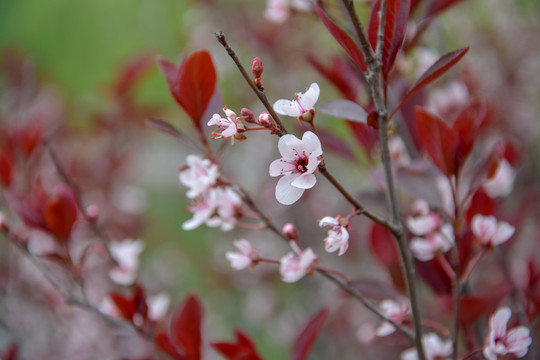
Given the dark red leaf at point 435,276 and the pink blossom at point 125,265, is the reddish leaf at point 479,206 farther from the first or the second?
the pink blossom at point 125,265

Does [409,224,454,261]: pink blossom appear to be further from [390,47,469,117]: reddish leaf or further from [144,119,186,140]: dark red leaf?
[144,119,186,140]: dark red leaf

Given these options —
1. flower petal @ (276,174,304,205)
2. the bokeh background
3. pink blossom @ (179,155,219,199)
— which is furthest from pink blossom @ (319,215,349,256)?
the bokeh background

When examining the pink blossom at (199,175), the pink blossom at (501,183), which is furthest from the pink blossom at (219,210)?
the pink blossom at (501,183)

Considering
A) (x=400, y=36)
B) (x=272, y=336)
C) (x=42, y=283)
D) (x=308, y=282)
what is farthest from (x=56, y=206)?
(x=272, y=336)

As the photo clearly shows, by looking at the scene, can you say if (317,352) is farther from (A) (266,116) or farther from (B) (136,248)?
(A) (266,116)

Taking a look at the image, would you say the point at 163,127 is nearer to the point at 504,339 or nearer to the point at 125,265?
the point at 125,265
